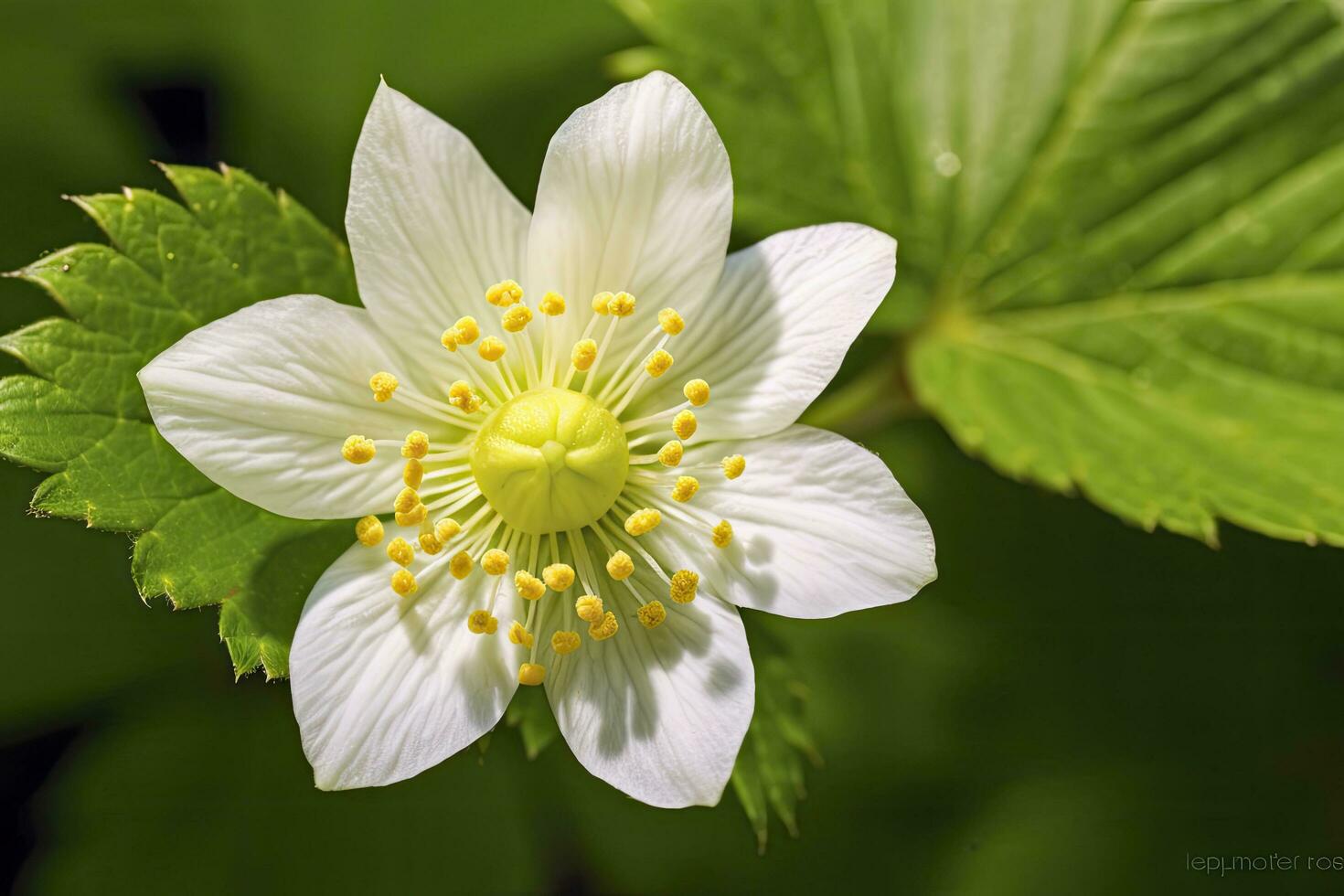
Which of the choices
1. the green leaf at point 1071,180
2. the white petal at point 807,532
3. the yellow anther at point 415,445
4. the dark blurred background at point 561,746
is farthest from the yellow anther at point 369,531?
the green leaf at point 1071,180

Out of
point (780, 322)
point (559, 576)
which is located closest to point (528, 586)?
point (559, 576)

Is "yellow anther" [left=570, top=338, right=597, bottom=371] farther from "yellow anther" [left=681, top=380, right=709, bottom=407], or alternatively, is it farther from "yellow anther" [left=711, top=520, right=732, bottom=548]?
"yellow anther" [left=711, top=520, right=732, bottom=548]

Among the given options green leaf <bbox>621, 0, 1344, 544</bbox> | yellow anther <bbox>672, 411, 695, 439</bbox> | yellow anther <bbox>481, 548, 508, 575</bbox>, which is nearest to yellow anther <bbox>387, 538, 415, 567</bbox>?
yellow anther <bbox>481, 548, 508, 575</bbox>

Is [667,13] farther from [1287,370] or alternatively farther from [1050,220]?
[1287,370]

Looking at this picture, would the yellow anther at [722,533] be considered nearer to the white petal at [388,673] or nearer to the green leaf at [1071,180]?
the white petal at [388,673]

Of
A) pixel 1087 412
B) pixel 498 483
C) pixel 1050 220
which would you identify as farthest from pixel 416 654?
pixel 1050 220

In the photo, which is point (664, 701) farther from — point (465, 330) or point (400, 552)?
point (465, 330)

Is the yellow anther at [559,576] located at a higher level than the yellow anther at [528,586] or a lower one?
higher
